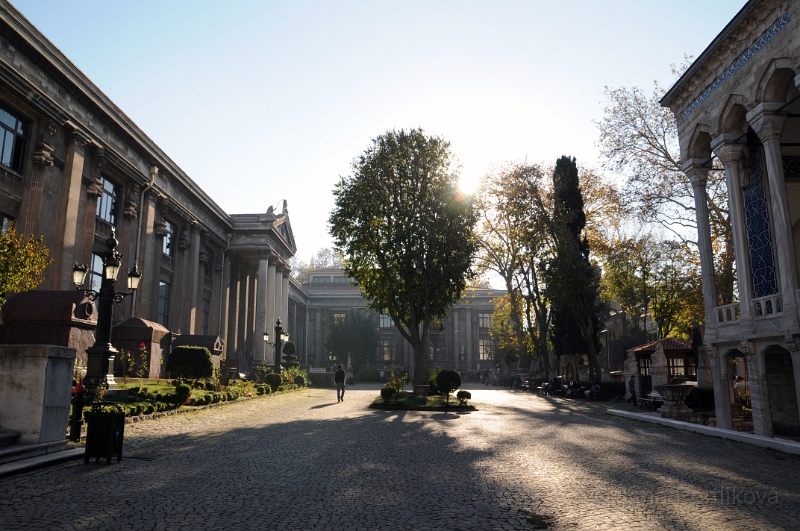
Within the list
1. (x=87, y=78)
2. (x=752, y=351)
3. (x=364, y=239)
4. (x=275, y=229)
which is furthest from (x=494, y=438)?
(x=275, y=229)

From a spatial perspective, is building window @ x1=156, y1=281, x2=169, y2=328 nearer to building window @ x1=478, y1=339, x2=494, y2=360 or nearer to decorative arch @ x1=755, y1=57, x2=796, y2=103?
decorative arch @ x1=755, y1=57, x2=796, y2=103

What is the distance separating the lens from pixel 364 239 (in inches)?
1030

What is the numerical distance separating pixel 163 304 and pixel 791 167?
33.6m

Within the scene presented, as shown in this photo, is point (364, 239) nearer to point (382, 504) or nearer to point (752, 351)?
point (752, 351)

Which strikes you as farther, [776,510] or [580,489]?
[580,489]

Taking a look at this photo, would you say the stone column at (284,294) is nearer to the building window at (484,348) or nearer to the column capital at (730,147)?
the building window at (484,348)

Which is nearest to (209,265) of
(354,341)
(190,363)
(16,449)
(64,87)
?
(190,363)

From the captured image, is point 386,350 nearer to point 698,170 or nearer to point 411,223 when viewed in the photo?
point 411,223

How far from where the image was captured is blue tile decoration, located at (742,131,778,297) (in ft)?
47.0

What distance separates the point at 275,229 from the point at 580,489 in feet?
145

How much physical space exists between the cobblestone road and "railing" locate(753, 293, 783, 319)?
10.5 feet

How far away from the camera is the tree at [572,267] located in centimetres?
3023

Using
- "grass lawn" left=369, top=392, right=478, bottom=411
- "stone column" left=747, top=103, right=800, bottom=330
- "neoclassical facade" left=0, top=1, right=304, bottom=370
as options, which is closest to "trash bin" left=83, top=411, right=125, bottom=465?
"stone column" left=747, top=103, right=800, bottom=330

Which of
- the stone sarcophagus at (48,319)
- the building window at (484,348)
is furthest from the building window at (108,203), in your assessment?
the building window at (484,348)
